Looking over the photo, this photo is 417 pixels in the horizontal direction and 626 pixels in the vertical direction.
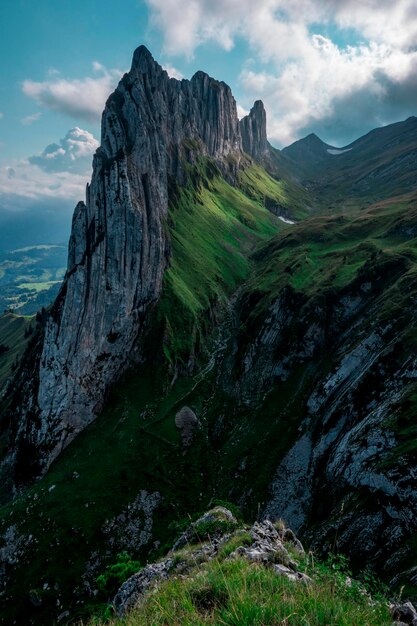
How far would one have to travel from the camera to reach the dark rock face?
72.7 meters

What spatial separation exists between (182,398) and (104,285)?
2997 cm

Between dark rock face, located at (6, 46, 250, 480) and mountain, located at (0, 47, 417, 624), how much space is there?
13.3 inches

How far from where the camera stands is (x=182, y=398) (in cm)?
7538

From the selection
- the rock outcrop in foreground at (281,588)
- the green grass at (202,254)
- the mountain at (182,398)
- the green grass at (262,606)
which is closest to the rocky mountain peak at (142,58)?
the mountain at (182,398)

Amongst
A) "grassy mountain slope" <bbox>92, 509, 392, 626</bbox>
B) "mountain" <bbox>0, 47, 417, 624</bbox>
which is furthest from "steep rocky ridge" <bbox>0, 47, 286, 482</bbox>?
"grassy mountain slope" <bbox>92, 509, 392, 626</bbox>

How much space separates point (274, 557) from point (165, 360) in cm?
6719

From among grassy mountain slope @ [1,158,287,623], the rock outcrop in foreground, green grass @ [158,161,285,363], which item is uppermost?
green grass @ [158,161,285,363]

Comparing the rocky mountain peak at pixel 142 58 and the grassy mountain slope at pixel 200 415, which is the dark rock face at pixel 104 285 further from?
the rocky mountain peak at pixel 142 58

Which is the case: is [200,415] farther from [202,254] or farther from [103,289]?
[202,254]

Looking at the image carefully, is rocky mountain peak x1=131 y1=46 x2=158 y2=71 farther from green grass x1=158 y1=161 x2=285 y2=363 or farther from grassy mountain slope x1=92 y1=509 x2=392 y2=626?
grassy mountain slope x1=92 y1=509 x2=392 y2=626

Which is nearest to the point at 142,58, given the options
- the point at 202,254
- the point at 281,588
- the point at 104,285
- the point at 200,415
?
the point at 202,254

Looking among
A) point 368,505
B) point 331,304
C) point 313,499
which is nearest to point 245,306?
point 331,304

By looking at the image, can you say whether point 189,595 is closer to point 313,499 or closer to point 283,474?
point 313,499

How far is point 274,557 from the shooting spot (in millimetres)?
14508
